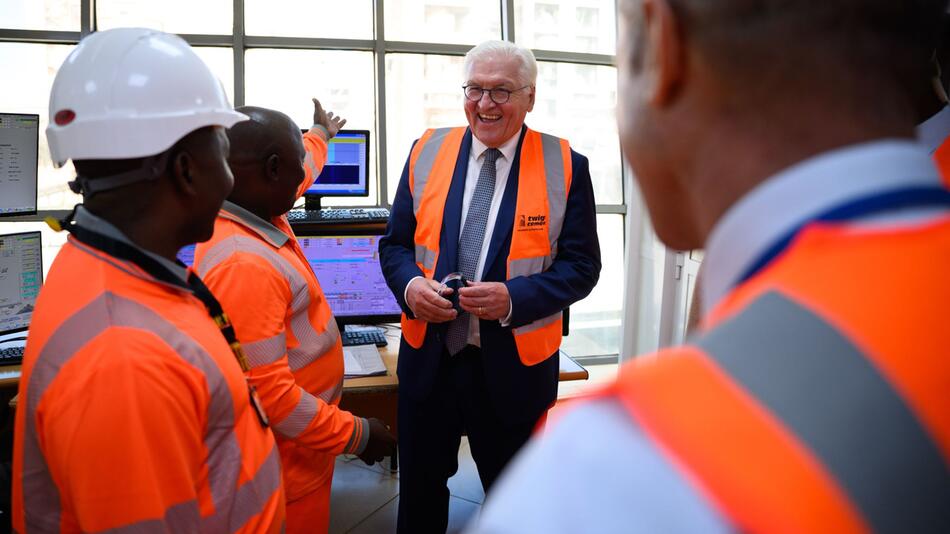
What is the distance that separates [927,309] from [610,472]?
18 cm

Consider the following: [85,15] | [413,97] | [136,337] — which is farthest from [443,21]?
[136,337]

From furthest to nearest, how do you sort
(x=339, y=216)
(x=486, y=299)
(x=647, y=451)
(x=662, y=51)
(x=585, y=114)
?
(x=585, y=114)
(x=339, y=216)
(x=486, y=299)
(x=662, y=51)
(x=647, y=451)

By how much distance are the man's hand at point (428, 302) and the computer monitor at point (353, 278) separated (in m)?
0.75

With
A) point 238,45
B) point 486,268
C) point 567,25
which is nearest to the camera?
point 486,268

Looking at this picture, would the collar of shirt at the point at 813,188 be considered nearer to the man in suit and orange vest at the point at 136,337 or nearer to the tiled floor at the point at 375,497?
the man in suit and orange vest at the point at 136,337

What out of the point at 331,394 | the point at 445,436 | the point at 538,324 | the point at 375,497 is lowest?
the point at 375,497

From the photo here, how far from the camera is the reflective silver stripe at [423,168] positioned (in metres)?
2.26

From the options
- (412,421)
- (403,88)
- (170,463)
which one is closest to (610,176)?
(403,88)

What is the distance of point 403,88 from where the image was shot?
5.00 meters

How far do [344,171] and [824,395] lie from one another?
129 inches

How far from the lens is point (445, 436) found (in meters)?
2.22

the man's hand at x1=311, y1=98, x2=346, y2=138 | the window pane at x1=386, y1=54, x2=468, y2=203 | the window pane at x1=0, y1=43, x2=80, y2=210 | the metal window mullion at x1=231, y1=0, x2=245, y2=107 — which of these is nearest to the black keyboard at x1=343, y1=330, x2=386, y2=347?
the man's hand at x1=311, y1=98, x2=346, y2=138

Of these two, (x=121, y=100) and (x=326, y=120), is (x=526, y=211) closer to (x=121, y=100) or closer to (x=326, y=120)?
(x=326, y=120)

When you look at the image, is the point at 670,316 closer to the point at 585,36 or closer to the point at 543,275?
the point at 543,275
